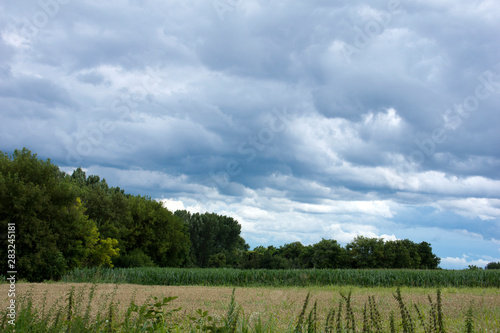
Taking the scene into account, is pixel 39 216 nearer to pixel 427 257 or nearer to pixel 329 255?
pixel 329 255

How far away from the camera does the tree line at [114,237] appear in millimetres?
26172

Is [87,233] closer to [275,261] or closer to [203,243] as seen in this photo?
[275,261]

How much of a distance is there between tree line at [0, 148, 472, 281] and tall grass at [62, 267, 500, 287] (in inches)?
127

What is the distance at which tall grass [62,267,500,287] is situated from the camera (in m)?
27.6

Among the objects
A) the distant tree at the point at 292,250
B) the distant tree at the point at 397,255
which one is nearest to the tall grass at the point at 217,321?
the distant tree at the point at 397,255

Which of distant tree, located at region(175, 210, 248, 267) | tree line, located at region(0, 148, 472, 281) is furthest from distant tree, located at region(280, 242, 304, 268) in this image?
distant tree, located at region(175, 210, 248, 267)

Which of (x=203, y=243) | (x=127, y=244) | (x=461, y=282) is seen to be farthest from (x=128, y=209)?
(x=461, y=282)

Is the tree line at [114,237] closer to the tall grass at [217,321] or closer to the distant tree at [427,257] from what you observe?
the distant tree at [427,257]

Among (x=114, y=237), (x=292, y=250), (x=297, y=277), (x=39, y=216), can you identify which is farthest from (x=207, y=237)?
(x=39, y=216)

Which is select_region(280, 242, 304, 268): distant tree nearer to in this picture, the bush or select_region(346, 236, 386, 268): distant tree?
select_region(346, 236, 386, 268): distant tree

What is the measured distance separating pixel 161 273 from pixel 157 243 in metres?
20.0

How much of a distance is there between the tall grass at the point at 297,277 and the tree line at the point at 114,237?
127 inches

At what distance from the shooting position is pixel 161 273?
97.0ft

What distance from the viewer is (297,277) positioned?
28266 mm
